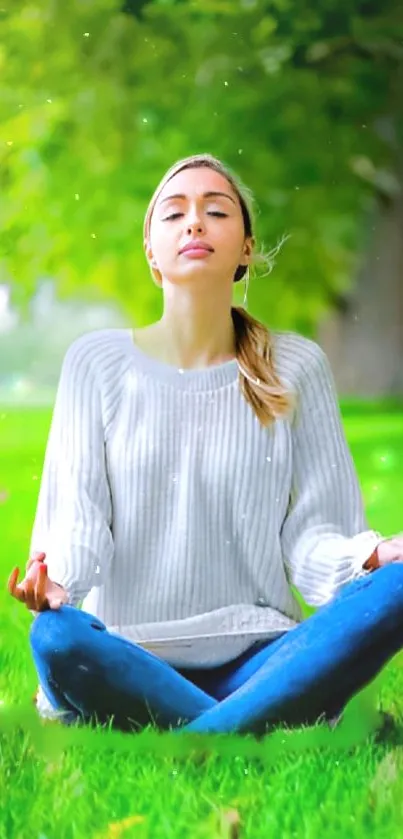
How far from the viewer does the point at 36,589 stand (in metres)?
0.96

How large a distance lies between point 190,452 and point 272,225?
26cm

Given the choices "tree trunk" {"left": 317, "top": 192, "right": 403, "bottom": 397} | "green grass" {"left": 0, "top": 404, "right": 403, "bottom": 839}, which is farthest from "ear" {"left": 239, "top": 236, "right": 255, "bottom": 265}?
"green grass" {"left": 0, "top": 404, "right": 403, "bottom": 839}

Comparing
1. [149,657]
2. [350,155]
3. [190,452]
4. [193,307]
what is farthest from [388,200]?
[149,657]

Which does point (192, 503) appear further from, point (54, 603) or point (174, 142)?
point (174, 142)

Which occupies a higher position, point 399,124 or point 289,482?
point 399,124

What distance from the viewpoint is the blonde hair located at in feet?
3.62

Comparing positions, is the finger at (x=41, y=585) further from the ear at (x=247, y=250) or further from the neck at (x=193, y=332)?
the ear at (x=247, y=250)

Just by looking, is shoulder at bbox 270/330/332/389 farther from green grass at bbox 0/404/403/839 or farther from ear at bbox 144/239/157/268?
green grass at bbox 0/404/403/839

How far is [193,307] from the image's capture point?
43.9 inches

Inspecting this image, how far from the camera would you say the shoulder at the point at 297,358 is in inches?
44.3

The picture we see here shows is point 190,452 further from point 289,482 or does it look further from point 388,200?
point 388,200

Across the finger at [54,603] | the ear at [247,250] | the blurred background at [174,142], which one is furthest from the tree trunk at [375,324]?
the finger at [54,603]

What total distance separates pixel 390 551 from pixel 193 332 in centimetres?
29

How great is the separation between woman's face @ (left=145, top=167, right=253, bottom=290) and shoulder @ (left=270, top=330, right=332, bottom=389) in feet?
0.28
